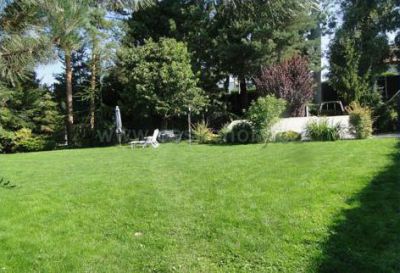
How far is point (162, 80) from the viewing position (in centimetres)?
1681

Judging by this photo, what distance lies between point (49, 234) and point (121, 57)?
14.1m

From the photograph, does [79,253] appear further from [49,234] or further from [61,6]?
[61,6]

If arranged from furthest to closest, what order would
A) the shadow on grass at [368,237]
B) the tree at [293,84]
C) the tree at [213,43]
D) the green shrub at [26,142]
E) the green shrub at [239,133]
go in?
the tree at [213,43], the green shrub at [26,142], the tree at [293,84], the green shrub at [239,133], the shadow on grass at [368,237]

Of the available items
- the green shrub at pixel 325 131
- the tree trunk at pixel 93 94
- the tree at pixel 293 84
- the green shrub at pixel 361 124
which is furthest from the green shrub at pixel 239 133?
the tree trunk at pixel 93 94

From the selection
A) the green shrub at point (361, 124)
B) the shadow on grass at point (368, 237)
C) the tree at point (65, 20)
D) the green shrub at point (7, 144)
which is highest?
the tree at point (65, 20)

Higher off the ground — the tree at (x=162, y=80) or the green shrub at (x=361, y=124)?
the tree at (x=162, y=80)

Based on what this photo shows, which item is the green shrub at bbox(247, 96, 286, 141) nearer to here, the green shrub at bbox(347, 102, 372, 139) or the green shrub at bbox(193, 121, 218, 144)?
the green shrub at bbox(193, 121, 218, 144)

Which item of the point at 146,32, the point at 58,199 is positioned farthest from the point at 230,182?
the point at 146,32

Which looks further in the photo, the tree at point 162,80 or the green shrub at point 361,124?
the tree at point 162,80

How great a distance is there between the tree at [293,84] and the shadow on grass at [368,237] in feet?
30.4

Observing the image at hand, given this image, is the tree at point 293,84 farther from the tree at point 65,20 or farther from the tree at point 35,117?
the tree at point 65,20

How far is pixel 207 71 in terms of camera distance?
63.2 ft

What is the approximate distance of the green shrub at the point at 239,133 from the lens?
13.2m

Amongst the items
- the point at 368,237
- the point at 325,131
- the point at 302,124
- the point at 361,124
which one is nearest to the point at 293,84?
the point at 302,124
